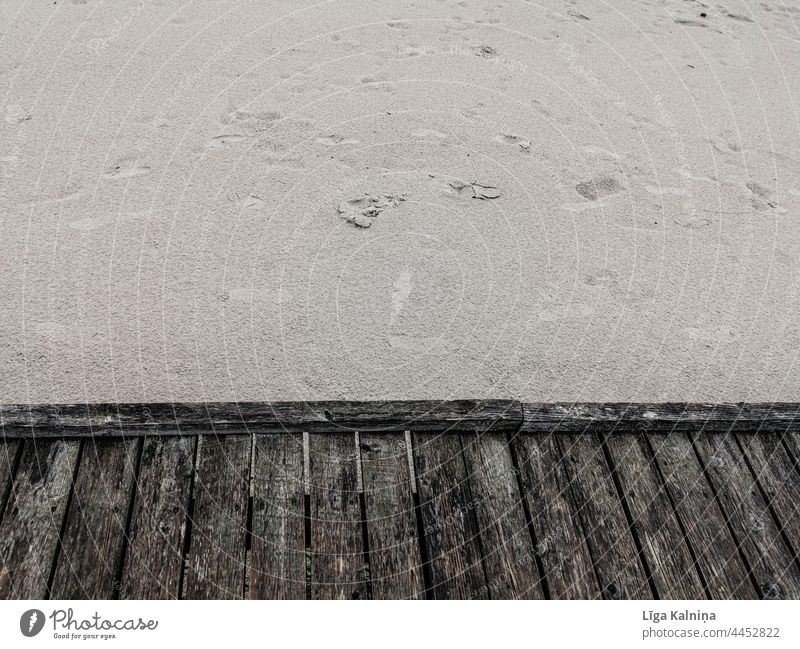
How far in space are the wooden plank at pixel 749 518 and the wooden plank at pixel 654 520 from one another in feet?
0.52

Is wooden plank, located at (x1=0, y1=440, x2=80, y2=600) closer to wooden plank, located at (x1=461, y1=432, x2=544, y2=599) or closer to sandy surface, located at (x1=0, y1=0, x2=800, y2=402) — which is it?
sandy surface, located at (x1=0, y1=0, x2=800, y2=402)

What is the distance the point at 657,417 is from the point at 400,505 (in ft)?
2.77

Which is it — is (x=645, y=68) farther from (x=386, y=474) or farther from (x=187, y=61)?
(x=386, y=474)

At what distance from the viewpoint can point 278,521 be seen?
5.85 feet

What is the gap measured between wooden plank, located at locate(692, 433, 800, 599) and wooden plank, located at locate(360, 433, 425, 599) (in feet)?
2.82

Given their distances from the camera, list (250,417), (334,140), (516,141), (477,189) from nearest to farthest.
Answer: (250,417), (477,189), (334,140), (516,141)

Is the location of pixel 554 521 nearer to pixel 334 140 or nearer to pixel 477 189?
pixel 477 189

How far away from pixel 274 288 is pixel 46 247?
41.8 inches

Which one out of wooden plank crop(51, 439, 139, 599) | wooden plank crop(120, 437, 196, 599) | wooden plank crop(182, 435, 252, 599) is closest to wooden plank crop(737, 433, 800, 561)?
wooden plank crop(182, 435, 252, 599)

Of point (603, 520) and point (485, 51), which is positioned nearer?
point (603, 520)

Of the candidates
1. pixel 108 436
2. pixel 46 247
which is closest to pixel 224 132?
pixel 46 247

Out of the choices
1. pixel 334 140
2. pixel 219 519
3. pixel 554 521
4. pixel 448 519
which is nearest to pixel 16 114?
pixel 334 140

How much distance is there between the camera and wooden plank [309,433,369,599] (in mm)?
1677
